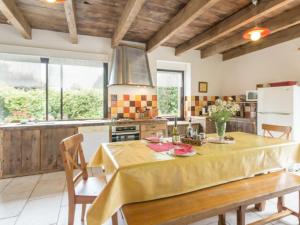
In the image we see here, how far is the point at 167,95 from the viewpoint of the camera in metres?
4.82

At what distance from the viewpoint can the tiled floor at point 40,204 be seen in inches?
73.7

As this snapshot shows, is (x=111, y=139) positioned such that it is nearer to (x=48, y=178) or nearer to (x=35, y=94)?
(x=48, y=178)

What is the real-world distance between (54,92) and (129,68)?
5.07 ft

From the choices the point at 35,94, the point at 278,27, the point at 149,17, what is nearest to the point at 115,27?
the point at 149,17

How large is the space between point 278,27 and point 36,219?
4.21 metres

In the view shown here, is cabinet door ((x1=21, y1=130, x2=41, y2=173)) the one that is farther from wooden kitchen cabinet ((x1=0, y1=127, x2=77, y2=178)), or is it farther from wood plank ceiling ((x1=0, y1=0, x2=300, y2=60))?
wood plank ceiling ((x1=0, y1=0, x2=300, y2=60))

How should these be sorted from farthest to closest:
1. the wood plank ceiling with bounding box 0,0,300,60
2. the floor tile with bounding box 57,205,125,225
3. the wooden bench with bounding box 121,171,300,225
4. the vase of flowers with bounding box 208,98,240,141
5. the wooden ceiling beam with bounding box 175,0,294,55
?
the wood plank ceiling with bounding box 0,0,300,60, the wooden ceiling beam with bounding box 175,0,294,55, the vase of flowers with bounding box 208,98,240,141, the floor tile with bounding box 57,205,125,225, the wooden bench with bounding box 121,171,300,225

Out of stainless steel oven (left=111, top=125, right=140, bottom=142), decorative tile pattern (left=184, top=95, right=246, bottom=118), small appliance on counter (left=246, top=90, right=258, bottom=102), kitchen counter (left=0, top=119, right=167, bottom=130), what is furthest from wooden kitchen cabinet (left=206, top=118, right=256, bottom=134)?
stainless steel oven (left=111, top=125, right=140, bottom=142)

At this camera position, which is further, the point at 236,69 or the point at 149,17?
the point at 236,69

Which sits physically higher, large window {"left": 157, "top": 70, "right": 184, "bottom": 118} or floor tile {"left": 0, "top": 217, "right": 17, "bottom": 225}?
large window {"left": 157, "top": 70, "right": 184, "bottom": 118}

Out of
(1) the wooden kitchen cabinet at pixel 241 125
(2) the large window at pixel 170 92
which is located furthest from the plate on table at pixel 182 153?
(2) the large window at pixel 170 92

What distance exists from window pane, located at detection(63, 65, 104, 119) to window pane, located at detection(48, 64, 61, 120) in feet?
0.35

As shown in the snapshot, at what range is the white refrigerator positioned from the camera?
3001mm

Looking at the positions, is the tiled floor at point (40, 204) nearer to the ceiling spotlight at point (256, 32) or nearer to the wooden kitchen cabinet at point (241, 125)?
the wooden kitchen cabinet at point (241, 125)
